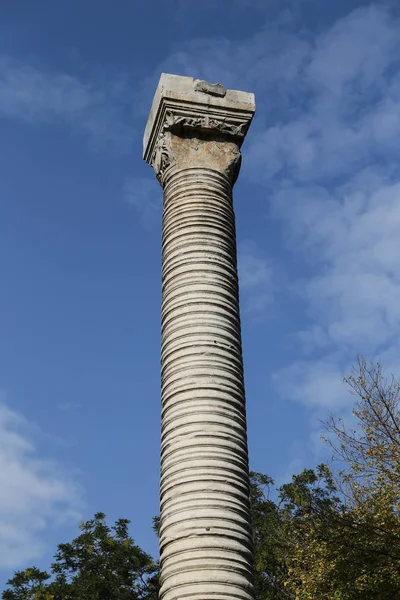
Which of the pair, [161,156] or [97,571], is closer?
[161,156]

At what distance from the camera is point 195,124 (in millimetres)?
8547

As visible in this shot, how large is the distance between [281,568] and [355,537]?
818 centimetres

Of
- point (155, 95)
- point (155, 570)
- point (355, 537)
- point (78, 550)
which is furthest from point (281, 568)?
point (155, 95)

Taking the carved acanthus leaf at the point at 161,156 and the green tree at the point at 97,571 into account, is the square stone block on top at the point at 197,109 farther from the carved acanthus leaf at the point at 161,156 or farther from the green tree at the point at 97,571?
the green tree at the point at 97,571

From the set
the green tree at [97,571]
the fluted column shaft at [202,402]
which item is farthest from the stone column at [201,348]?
the green tree at [97,571]

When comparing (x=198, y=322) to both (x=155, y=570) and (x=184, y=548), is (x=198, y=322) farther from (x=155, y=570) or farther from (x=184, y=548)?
(x=155, y=570)

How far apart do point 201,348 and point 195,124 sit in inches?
115

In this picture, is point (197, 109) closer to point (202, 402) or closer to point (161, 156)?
point (161, 156)

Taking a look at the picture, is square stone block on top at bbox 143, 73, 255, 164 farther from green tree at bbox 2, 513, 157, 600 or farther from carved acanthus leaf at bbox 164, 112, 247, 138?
green tree at bbox 2, 513, 157, 600

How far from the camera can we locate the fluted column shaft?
575 centimetres

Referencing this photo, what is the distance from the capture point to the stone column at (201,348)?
5797 millimetres

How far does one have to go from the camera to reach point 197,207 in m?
7.84

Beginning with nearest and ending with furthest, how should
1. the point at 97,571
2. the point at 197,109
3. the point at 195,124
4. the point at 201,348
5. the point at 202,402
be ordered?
the point at 202,402
the point at 201,348
the point at 195,124
the point at 197,109
the point at 97,571

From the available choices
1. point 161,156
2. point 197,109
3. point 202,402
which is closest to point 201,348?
point 202,402
